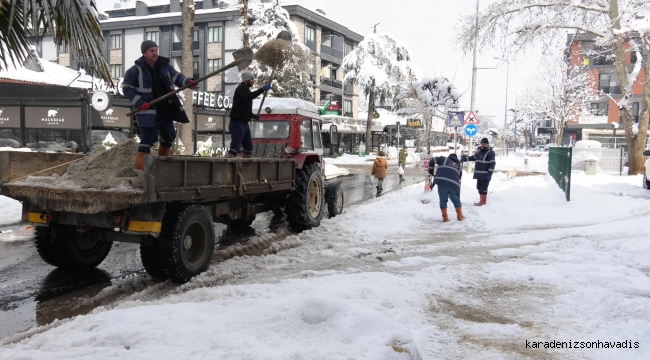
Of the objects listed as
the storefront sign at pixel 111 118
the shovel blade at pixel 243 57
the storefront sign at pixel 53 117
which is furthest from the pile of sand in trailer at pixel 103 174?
the storefront sign at pixel 111 118

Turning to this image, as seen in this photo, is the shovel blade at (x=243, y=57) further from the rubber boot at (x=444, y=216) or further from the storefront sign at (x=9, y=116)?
the storefront sign at (x=9, y=116)

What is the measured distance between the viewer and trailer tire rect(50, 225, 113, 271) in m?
6.35

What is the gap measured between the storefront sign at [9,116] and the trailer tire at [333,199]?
1806 centimetres

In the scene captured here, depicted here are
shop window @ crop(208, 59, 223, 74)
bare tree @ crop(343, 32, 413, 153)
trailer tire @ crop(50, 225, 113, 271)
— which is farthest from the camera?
shop window @ crop(208, 59, 223, 74)

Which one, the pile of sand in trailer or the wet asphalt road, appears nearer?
the wet asphalt road

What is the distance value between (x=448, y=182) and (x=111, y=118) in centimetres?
1923

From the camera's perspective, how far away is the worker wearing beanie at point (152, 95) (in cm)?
615

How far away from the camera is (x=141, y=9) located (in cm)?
5131

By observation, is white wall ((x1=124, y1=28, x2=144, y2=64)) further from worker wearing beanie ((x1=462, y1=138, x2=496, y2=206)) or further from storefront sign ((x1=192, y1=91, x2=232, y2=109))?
worker wearing beanie ((x1=462, y1=138, x2=496, y2=206))

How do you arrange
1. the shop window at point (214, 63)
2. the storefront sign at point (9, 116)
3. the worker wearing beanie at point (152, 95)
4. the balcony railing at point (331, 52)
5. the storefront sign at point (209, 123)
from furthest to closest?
the balcony railing at point (331, 52) < the shop window at point (214, 63) < the storefront sign at point (209, 123) < the storefront sign at point (9, 116) < the worker wearing beanie at point (152, 95)

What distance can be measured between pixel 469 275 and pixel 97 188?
4521 mm

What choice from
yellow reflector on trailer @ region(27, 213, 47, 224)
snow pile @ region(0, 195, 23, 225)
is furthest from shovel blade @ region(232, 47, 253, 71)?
snow pile @ region(0, 195, 23, 225)

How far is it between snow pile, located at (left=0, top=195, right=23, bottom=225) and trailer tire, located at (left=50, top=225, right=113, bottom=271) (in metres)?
4.19

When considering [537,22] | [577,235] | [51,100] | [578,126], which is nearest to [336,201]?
[577,235]
